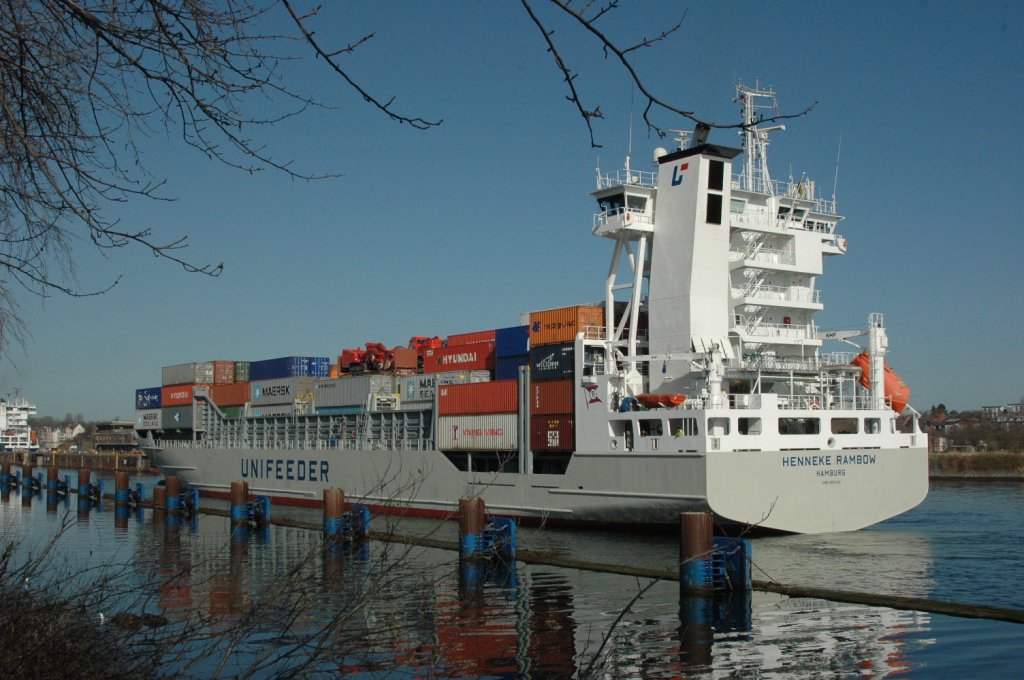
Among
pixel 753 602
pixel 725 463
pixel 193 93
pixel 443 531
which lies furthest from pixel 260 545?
pixel 193 93

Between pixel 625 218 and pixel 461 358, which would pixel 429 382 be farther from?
pixel 625 218

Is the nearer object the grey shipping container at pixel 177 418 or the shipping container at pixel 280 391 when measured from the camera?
the shipping container at pixel 280 391

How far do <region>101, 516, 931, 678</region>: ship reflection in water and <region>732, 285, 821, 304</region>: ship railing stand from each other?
346 inches

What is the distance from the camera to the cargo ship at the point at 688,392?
22422 millimetres

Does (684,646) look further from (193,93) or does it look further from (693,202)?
(693,202)

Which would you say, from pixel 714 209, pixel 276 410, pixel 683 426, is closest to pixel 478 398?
A: pixel 683 426

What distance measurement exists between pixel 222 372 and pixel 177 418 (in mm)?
3638

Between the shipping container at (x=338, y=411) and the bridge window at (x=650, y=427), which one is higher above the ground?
the shipping container at (x=338, y=411)

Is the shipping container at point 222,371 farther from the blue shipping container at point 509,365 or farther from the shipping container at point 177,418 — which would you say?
the blue shipping container at point 509,365

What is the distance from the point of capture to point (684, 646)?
1234cm

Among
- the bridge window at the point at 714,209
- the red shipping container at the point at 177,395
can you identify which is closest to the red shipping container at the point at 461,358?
the bridge window at the point at 714,209

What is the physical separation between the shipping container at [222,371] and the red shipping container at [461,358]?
15.2 m

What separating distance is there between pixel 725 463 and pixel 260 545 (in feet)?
38.7

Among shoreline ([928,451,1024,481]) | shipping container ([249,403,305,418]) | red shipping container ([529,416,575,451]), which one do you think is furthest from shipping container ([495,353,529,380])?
shoreline ([928,451,1024,481])
